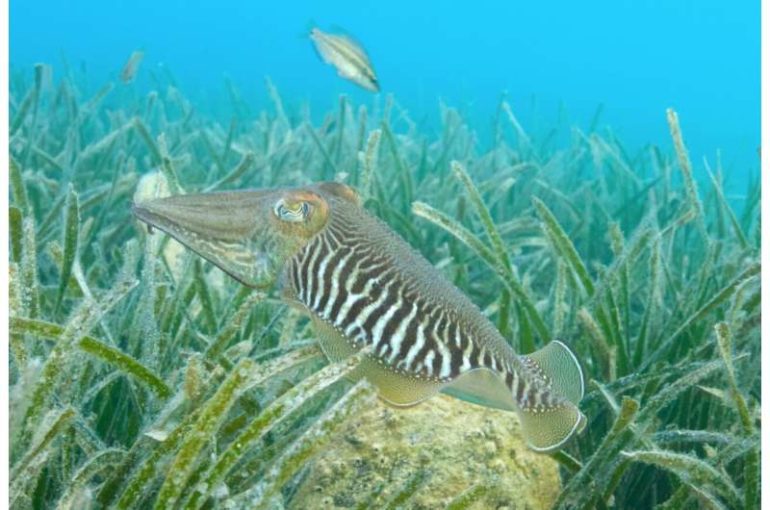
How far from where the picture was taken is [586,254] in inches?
208

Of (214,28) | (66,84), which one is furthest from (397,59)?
(66,84)

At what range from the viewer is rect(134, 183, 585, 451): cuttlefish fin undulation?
2059 mm

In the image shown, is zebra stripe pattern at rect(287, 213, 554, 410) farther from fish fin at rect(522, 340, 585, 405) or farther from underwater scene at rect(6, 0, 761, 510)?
fish fin at rect(522, 340, 585, 405)

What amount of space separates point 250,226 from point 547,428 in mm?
892

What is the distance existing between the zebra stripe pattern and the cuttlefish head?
0.41 ft

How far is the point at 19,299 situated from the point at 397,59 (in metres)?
99.4

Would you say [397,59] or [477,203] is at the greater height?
[397,59]

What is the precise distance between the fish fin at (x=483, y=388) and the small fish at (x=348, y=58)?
4.88 metres

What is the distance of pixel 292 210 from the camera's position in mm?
2121

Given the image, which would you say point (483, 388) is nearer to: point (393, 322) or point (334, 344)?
point (393, 322)

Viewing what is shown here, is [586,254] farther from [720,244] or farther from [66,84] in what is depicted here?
[66,84]

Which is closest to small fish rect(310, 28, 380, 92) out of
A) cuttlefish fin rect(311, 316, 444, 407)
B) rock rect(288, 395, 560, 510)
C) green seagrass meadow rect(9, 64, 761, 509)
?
green seagrass meadow rect(9, 64, 761, 509)

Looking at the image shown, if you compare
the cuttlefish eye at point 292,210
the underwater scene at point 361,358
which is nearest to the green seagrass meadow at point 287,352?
the underwater scene at point 361,358

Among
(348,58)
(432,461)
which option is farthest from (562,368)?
(348,58)
